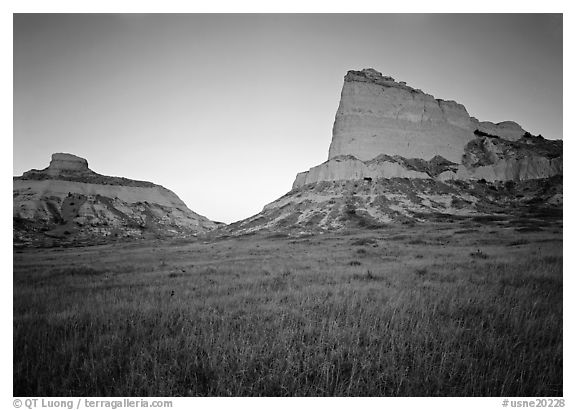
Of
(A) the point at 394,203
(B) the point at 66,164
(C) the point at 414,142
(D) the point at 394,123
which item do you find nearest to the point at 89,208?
(B) the point at 66,164

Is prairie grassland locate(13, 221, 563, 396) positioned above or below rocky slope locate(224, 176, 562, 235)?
below

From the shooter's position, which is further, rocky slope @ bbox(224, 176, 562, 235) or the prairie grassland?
rocky slope @ bbox(224, 176, 562, 235)

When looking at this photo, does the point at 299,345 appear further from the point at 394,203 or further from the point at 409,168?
the point at 409,168

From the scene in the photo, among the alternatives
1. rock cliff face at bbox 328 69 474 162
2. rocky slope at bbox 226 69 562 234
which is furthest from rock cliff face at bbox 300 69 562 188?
rocky slope at bbox 226 69 562 234

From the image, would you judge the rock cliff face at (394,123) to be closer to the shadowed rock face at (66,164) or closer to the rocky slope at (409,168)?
the rocky slope at (409,168)

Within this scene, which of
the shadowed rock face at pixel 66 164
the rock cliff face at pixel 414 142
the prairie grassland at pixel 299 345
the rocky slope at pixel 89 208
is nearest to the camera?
the prairie grassland at pixel 299 345

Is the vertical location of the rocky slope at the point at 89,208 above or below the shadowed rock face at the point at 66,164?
Answer: below

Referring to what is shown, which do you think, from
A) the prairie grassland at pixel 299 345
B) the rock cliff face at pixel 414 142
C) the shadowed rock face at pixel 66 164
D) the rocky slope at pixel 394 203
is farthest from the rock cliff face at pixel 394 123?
the shadowed rock face at pixel 66 164

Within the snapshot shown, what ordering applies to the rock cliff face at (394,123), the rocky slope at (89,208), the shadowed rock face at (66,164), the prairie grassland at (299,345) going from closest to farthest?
1. the prairie grassland at (299,345)
2. the rocky slope at (89,208)
3. the rock cliff face at (394,123)
4. the shadowed rock face at (66,164)

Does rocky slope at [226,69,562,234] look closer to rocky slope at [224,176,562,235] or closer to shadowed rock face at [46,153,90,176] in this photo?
rocky slope at [224,176,562,235]
